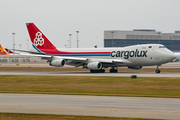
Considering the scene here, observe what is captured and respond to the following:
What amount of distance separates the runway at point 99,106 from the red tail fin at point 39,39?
44.9 metres

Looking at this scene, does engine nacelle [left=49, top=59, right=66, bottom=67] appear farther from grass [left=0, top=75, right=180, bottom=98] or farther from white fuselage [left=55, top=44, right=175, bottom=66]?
grass [left=0, top=75, right=180, bottom=98]

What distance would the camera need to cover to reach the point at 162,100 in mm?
23469

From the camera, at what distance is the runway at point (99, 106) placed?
18.4 m

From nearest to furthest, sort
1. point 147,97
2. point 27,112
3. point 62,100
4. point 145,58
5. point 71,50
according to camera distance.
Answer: point 27,112, point 62,100, point 147,97, point 145,58, point 71,50

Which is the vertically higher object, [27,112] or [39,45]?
[39,45]

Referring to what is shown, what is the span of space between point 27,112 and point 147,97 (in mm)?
10455

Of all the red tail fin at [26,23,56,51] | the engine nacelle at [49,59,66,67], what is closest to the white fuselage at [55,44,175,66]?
the engine nacelle at [49,59,66,67]

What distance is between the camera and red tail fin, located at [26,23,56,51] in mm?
69188

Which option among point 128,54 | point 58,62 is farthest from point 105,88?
point 58,62

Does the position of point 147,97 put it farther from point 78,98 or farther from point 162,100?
point 78,98

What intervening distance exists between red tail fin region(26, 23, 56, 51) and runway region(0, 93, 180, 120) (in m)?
44.9

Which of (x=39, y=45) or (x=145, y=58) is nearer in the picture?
(x=145, y=58)

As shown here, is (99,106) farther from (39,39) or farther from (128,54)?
(39,39)

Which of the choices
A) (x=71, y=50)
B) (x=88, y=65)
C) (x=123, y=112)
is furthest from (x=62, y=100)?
(x=71, y=50)
